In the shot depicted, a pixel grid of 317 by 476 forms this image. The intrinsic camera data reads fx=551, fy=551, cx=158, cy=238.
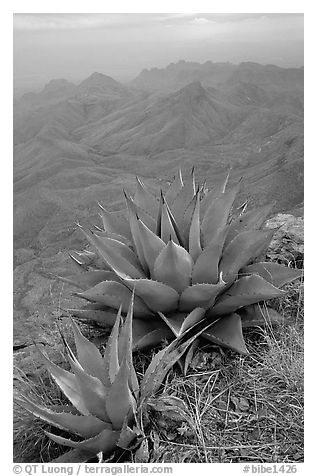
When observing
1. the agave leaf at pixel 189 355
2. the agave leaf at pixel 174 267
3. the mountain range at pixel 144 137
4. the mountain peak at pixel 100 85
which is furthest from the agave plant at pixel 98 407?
the mountain peak at pixel 100 85

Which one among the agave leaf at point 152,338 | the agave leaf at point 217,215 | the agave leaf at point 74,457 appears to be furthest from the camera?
the agave leaf at point 217,215

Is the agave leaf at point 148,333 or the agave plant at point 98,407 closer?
the agave plant at point 98,407

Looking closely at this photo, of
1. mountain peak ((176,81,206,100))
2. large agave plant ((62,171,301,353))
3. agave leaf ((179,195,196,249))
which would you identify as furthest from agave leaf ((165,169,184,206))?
mountain peak ((176,81,206,100))

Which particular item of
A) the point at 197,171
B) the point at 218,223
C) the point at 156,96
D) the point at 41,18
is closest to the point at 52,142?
the point at 156,96

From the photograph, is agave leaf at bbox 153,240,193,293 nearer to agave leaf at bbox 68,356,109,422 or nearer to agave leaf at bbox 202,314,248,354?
agave leaf at bbox 202,314,248,354

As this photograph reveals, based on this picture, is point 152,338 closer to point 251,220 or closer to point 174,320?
point 174,320

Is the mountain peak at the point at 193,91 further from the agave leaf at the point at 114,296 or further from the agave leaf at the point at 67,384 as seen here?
the agave leaf at the point at 67,384

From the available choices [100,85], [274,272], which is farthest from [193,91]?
[274,272]
